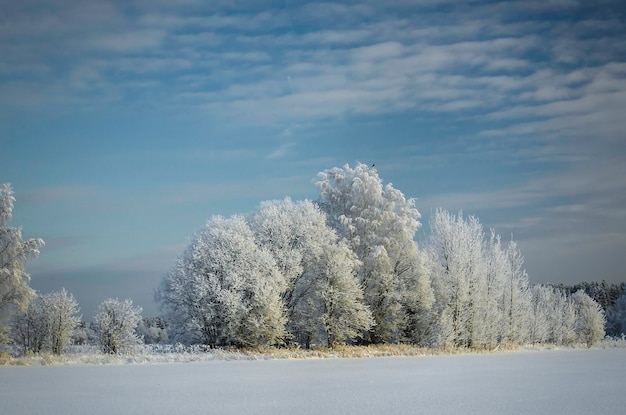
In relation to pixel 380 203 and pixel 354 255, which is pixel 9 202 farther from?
pixel 380 203

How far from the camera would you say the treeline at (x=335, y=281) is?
4319cm

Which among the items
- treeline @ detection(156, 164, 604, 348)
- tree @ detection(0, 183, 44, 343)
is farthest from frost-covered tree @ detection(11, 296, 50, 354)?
tree @ detection(0, 183, 44, 343)

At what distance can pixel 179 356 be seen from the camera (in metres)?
33.8

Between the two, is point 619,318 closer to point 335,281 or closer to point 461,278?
point 461,278

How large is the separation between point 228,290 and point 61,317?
25897mm

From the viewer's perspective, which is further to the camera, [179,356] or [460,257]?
[460,257]

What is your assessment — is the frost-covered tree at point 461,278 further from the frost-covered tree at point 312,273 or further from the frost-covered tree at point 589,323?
the frost-covered tree at point 589,323

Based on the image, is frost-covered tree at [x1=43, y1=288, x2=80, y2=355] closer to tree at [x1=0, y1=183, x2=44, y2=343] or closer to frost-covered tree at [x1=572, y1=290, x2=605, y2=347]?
tree at [x1=0, y1=183, x2=44, y2=343]

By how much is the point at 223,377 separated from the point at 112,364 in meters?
12.3

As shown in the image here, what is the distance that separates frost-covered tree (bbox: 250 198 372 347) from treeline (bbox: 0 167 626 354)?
0.32 feet

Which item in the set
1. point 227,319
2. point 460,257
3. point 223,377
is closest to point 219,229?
point 227,319

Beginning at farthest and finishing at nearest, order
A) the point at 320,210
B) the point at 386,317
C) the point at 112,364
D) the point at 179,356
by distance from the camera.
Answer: the point at 320,210 → the point at 386,317 → the point at 179,356 → the point at 112,364

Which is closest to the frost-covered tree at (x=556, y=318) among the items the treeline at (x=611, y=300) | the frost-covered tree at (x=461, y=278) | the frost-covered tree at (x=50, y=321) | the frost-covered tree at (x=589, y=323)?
the frost-covered tree at (x=589, y=323)

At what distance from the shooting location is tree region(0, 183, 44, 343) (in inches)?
1430
